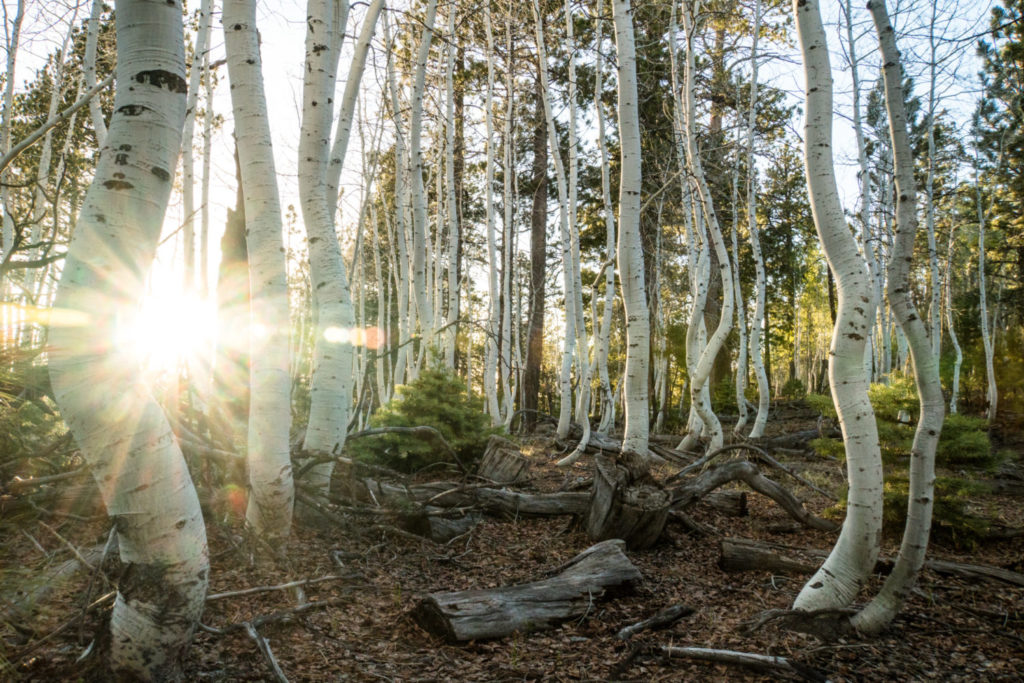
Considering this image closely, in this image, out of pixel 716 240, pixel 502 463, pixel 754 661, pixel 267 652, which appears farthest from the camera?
pixel 716 240

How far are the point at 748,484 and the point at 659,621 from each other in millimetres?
2368

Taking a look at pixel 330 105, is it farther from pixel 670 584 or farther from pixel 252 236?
pixel 670 584

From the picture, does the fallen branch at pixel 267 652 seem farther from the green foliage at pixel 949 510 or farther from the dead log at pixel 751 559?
the green foliage at pixel 949 510

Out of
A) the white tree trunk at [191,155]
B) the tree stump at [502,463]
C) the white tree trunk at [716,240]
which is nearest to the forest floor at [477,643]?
the tree stump at [502,463]

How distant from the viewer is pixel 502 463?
6.26m

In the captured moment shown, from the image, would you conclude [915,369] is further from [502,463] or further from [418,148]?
[418,148]

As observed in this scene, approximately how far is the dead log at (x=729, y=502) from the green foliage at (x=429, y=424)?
8.78 ft

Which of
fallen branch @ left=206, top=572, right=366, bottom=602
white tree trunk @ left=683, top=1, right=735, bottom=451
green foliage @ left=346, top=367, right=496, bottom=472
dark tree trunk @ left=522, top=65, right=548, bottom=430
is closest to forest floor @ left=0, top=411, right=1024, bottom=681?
fallen branch @ left=206, top=572, right=366, bottom=602

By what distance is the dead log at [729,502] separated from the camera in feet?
19.2

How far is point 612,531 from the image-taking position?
5.00 meters

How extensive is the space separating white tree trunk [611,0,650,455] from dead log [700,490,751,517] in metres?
0.88

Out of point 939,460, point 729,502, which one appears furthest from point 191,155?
point 939,460

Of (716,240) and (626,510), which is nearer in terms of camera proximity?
(626,510)

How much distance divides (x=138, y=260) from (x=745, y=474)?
17.1ft
